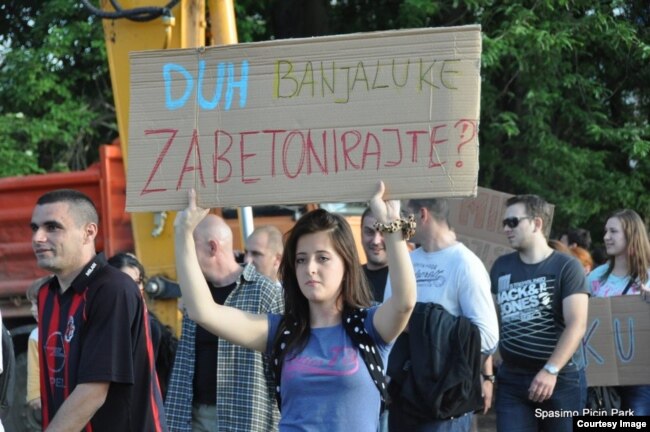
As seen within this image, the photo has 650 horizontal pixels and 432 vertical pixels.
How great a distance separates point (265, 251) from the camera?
742 centimetres

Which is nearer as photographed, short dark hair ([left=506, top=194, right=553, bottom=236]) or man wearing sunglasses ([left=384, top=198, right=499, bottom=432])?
man wearing sunglasses ([left=384, top=198, right=499, bottom=432])

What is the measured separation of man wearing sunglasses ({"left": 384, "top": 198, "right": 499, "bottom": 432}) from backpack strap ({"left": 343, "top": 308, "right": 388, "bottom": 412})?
1.82 meters

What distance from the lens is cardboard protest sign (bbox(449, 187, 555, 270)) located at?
902cm

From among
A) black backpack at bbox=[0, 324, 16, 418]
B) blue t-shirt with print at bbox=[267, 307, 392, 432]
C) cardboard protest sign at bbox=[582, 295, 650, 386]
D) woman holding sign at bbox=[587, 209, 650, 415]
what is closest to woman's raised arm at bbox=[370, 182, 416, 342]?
blue t-shirt with print at bbox=[267, 307, 392, 432]

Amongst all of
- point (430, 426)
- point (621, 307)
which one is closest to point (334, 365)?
point (430, 426)

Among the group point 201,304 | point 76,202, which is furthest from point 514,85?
point 201,304

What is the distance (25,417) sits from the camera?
10094 millimetres

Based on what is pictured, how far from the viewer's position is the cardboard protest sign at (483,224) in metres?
9.02

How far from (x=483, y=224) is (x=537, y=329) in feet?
7.47

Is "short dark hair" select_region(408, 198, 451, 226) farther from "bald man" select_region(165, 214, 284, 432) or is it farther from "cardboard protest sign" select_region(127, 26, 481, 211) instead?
"cardboard protest sign" select_region(127, 26, 481, 211)

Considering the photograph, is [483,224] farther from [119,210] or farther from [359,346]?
[359,346]

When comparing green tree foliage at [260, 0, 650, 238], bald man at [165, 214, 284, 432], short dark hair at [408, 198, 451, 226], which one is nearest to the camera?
bald man at [165, 214, 284, 432]

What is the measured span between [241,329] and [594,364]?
419cm

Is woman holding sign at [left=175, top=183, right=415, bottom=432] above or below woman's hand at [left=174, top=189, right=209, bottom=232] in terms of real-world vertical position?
below
